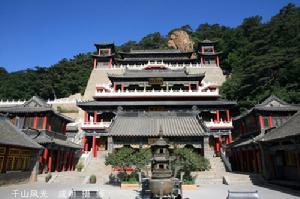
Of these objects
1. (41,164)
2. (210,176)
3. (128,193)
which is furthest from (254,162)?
(41,164)

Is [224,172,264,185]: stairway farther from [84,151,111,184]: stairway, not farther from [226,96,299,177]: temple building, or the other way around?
[84,151,111,184]: stairway

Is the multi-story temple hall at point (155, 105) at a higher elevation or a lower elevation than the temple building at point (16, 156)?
higher

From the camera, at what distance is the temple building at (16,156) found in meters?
16.6

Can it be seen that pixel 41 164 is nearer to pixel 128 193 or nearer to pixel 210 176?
pixel 128 193

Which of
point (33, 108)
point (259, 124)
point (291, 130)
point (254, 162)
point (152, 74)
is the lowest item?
point (254, 162)

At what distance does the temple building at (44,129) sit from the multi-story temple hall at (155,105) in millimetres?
4137

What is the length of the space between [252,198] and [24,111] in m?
22.9

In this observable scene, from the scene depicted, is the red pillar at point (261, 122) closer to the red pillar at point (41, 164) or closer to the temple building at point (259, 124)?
the temple building at point (259, 124)

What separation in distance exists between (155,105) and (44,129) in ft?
48.7

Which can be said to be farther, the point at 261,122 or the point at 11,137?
the point at 261,122

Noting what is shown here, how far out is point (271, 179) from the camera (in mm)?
17719

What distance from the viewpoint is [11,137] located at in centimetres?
1770

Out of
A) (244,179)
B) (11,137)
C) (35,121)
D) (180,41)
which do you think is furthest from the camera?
(180,41)

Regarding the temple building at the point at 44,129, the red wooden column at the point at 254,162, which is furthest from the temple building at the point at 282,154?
the temple building at the point at 44,129
